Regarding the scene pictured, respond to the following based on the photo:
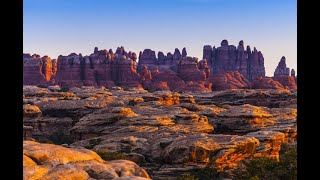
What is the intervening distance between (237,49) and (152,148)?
17628 centimetres

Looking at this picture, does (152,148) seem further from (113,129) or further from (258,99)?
(258,99)

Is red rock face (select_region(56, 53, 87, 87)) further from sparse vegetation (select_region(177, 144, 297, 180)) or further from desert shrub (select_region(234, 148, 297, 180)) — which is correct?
desert shrub (select_region(234, 148, 297, 180))

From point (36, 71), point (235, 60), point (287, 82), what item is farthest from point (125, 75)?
point (235, 60)

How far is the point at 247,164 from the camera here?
2653 centimetres

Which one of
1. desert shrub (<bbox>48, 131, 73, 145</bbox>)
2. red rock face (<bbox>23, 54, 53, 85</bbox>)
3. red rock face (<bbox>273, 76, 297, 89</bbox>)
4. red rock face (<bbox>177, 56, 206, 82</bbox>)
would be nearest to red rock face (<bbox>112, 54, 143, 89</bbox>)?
red rock face (<bbox>177, 56, 206, 82</bbox>)

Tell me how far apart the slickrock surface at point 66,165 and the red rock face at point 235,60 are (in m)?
183

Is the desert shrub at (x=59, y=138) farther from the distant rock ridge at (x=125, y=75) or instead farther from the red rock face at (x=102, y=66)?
the red rock face at (x=102, y=66)

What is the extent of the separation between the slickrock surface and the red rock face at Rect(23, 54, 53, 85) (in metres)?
141

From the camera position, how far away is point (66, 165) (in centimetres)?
1391

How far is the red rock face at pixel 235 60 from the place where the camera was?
638 ft

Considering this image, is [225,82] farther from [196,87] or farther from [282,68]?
[282,68]

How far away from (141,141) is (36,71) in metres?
132

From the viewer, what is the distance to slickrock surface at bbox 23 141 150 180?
1286 cm
